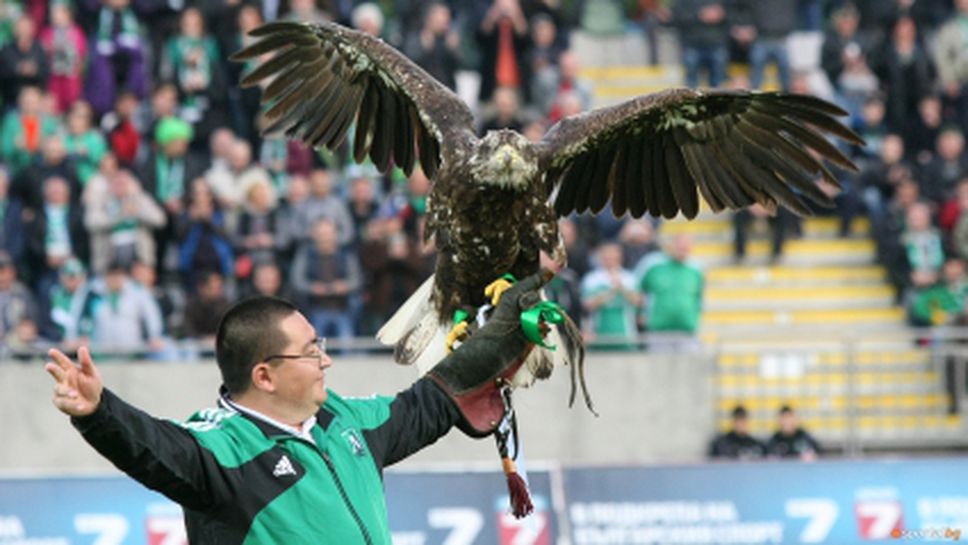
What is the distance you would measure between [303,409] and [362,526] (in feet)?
1.11

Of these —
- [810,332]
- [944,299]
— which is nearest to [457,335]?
[810,332]

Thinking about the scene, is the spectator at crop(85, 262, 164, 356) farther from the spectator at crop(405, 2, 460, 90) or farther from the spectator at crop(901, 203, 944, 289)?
the spectator at crop(901, 203, 944, 289)

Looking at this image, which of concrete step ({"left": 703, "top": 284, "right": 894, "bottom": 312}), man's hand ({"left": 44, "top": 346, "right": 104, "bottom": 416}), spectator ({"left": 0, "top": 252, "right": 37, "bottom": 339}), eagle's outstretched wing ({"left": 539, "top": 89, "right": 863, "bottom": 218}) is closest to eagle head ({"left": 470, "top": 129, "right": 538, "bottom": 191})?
eagle's outstretched wing ({"left": 539, "top": 89, "right": 863, "bottom": 218})

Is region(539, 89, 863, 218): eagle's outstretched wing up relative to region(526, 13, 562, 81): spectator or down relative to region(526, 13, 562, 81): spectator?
down

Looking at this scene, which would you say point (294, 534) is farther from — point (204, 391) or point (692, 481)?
point (204, 391)

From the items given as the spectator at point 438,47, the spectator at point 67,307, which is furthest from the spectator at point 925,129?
the spectator at point 67,307

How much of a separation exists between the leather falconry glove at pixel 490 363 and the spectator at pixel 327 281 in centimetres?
864

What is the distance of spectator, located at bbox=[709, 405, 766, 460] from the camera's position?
13.4 m

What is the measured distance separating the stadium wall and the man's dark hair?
27.5 ft

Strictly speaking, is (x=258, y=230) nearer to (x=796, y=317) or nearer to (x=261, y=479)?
(x=796, y=317)

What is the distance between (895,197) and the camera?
16.1 meters

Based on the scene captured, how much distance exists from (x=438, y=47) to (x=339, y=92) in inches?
297

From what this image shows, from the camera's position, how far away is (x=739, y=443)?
13.5 meters

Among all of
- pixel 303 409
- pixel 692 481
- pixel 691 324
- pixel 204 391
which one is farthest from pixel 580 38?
pixel 303 409
